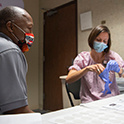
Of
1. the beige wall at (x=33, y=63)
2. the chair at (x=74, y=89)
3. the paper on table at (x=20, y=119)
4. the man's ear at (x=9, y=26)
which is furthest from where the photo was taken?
the beige wall at (x=33, y=63)

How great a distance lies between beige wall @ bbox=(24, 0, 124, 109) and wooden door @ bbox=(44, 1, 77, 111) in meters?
0.14

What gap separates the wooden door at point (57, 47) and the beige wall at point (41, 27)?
0.46ft

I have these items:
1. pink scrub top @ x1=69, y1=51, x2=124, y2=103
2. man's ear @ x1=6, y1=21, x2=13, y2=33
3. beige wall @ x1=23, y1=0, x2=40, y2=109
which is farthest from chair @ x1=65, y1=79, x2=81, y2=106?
beige wall @ x1=23, y1=0, x2=40, y2=109

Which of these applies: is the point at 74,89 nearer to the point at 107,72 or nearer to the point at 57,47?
the point at 107,72

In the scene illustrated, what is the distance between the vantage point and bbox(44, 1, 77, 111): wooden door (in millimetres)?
3168

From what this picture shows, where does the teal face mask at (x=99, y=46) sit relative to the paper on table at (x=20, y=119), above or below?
above

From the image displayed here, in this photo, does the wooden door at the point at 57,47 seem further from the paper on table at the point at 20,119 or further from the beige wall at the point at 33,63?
the paper on table at the point at 20,119

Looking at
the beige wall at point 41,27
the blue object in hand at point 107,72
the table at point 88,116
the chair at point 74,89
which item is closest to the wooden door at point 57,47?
the beige wall at point 41,27

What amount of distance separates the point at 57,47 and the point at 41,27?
0.70 metres

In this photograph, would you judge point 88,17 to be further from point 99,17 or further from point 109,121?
point 109,121

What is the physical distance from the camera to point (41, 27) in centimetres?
381

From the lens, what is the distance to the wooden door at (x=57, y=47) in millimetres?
3168

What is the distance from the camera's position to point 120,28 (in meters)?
2.46

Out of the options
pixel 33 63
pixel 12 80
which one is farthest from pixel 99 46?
pixel 33 63
